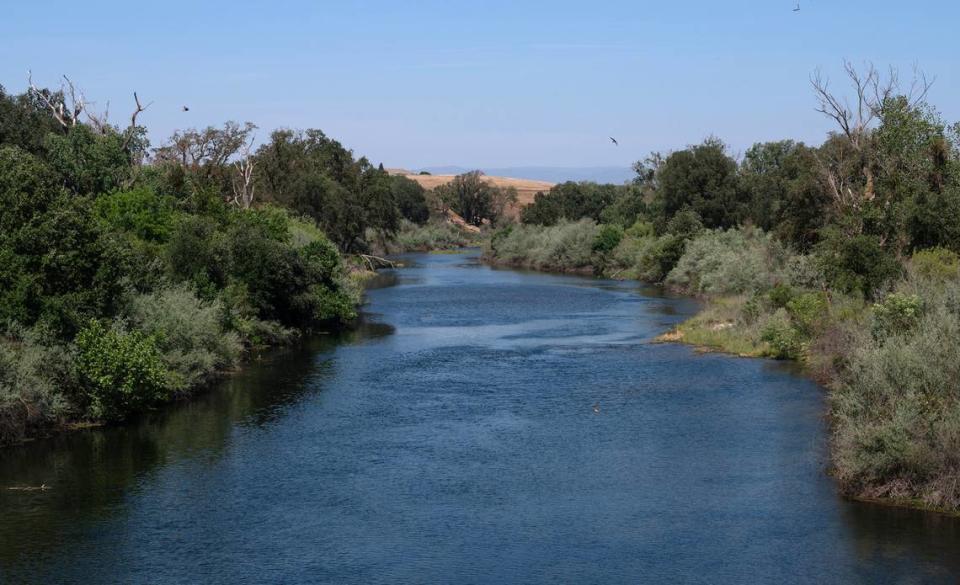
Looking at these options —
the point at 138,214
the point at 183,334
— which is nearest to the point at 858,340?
the point at 183,334

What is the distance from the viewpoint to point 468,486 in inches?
1225

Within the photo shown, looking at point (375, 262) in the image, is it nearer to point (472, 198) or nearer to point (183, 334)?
point (472, 198)

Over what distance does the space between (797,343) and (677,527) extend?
83.8 feet

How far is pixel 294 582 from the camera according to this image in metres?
24.1

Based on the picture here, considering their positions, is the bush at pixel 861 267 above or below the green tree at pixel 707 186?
below

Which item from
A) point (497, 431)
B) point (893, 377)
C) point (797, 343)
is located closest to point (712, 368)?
point (797, 343)

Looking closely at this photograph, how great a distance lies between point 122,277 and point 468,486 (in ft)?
62.8

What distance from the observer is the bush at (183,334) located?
42812mm

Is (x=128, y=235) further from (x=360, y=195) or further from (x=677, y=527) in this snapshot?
(x=360, y=195)

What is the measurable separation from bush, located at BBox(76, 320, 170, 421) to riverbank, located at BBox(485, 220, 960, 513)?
24244 mm

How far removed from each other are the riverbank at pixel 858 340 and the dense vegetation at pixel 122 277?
71.5 ft

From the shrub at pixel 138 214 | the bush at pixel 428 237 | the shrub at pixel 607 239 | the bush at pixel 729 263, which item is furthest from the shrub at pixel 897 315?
the bush at pixel 428 237

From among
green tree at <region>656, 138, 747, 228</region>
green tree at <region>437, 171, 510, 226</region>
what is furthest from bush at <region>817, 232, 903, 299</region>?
green tree at <region>437, 171, 510, 226</region>

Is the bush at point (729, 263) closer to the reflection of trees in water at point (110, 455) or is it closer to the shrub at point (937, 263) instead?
the shrub at point (937, 263)
